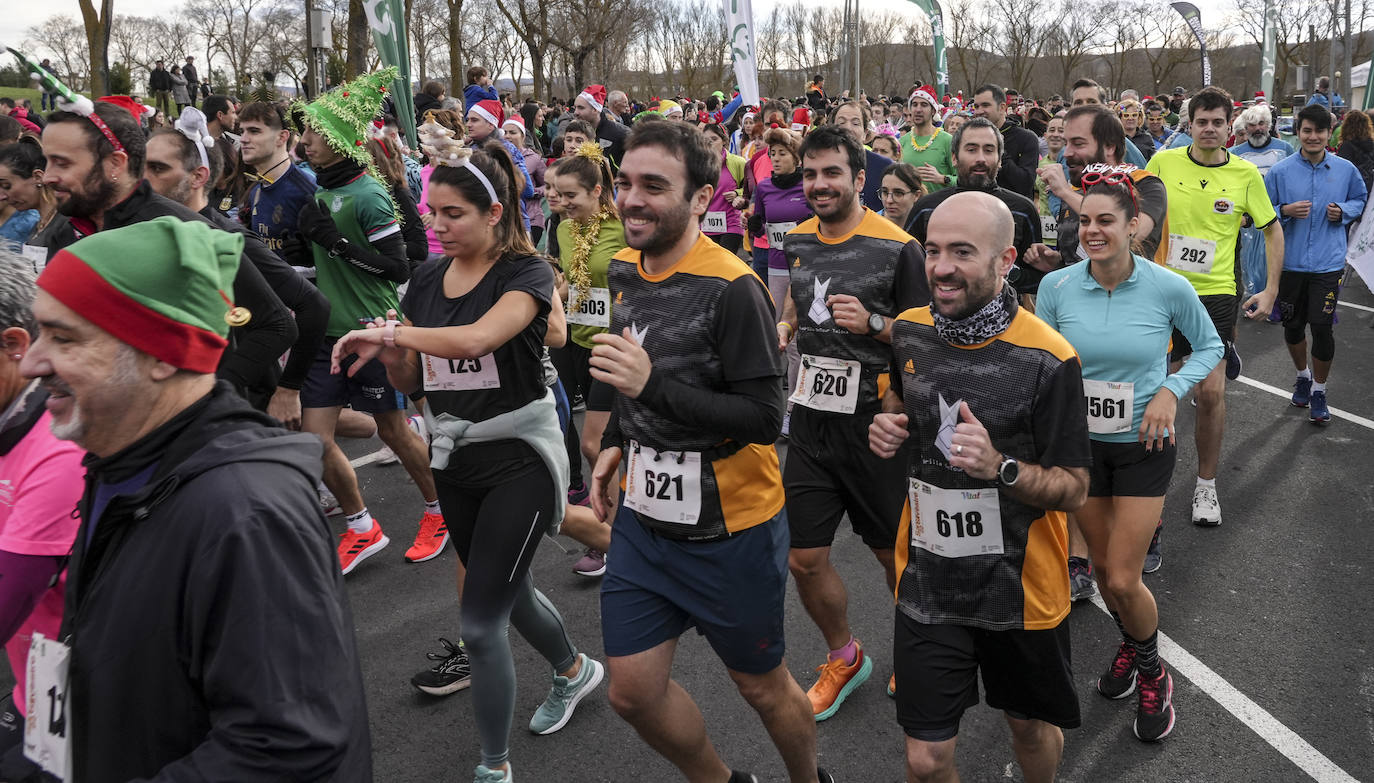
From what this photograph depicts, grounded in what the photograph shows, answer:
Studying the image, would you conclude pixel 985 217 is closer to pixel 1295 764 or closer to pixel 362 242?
pixel 1295 764

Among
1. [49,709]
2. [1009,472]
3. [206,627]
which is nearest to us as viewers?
[206,627]

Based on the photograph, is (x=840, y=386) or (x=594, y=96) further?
(x=594, y=96)

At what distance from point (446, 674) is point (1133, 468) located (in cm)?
277

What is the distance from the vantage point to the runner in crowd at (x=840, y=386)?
389 centimetres

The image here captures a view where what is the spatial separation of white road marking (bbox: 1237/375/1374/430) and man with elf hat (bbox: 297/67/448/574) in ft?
21.6

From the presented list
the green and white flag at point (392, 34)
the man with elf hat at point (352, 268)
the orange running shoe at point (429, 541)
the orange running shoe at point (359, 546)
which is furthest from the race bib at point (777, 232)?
the orange running shoe at point (359, 546)

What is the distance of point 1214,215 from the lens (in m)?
5.95

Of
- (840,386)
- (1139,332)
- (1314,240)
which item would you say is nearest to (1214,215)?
(1314,240)

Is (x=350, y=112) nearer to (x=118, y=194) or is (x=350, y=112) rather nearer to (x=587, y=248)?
(x=587, y=248)

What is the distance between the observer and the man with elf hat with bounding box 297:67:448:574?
5211 mm

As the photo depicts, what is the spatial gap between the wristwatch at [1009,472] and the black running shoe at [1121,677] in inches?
69.9

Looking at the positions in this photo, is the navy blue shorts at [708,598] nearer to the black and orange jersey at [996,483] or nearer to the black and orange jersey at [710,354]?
the black and orange jersey at [710,354]

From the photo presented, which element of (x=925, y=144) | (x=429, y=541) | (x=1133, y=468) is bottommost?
(x=429, y=541)

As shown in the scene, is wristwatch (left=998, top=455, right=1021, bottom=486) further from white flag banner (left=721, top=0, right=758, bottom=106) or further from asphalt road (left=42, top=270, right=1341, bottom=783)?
white flag banner (left=721, top=0, right=758, bottom=106)
